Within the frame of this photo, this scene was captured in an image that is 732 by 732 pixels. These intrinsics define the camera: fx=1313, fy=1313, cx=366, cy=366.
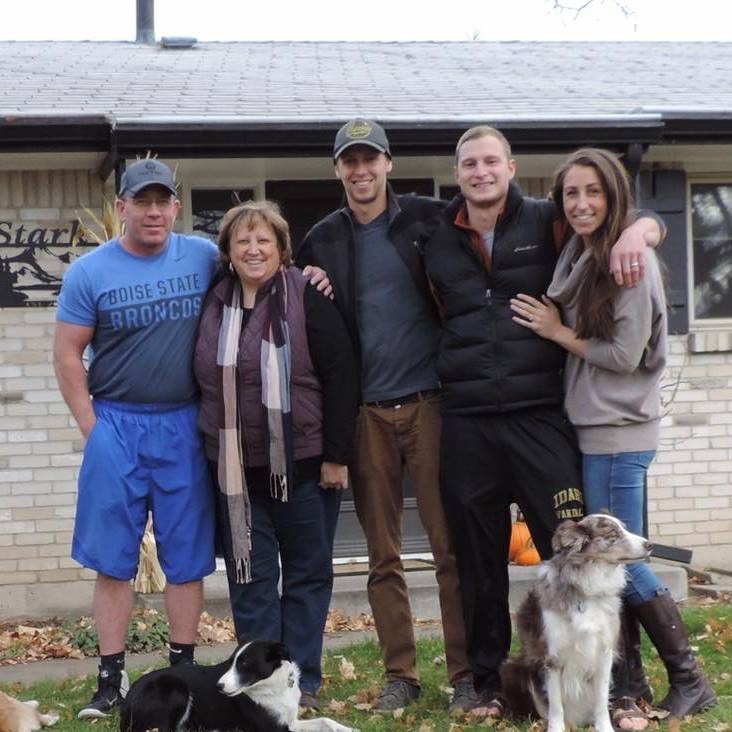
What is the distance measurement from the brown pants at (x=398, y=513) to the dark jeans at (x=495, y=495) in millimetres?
127

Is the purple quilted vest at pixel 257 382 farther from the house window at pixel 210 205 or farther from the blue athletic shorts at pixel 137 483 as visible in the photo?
the house window at pixel 210 205

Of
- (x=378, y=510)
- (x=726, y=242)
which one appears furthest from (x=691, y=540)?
(x=378, y=510)

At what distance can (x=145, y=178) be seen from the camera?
5777 millimetres

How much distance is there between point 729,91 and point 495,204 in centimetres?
552

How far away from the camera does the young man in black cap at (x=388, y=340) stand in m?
5.77

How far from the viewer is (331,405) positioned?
5.66 meters

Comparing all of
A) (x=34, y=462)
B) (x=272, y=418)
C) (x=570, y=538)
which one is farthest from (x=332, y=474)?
(x=34, y=462)

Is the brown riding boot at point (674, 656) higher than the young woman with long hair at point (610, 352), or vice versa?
the young woman with long hair at point (610, 352)

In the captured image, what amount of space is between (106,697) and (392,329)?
2.11 m

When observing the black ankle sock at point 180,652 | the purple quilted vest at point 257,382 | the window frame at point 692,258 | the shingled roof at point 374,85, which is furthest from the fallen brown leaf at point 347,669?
the window frame at point 692,258

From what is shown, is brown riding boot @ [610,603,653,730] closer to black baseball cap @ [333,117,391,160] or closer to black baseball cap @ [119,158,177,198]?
black baseball cap @ [333,117,391,160]

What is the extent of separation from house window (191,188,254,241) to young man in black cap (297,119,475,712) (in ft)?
13.0

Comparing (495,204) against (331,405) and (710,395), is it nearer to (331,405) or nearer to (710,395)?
(331,405)
